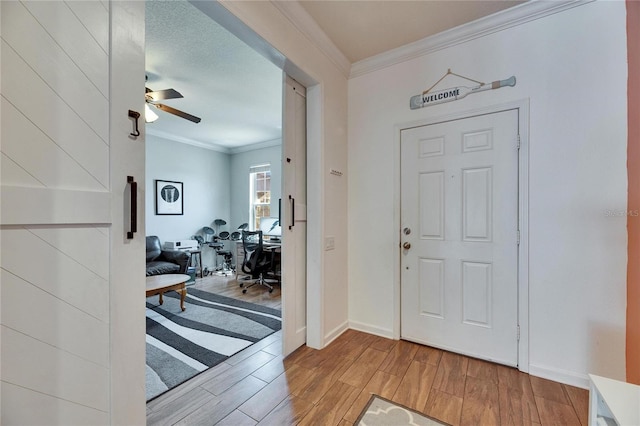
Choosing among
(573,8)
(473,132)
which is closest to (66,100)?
(473,132)

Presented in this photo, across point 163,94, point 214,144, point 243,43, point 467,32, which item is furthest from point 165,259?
point 467,32

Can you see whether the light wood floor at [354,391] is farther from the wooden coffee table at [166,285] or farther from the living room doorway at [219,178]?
the wooden coffee table at [166,285]

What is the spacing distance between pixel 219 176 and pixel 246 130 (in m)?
1.66

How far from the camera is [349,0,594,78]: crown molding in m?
1.90

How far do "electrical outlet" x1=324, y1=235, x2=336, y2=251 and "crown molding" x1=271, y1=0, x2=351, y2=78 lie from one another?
1.69 metres

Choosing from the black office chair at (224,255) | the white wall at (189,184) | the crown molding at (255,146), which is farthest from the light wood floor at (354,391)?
the crown molding at (255,146)

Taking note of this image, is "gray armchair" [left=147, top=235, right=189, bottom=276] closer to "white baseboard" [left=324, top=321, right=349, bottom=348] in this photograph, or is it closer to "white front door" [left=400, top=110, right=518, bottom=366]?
"white baseboard" [left=324, top=321, right=349, bottom=348]

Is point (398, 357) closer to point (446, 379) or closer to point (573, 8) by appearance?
point (446, 379)

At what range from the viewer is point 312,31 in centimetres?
215

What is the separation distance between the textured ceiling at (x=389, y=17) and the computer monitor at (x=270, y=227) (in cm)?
353

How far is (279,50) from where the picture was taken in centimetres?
186

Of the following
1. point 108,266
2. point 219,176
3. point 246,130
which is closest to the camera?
point 108,266

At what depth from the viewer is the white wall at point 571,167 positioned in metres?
1.71

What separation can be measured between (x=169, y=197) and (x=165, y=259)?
129cm
